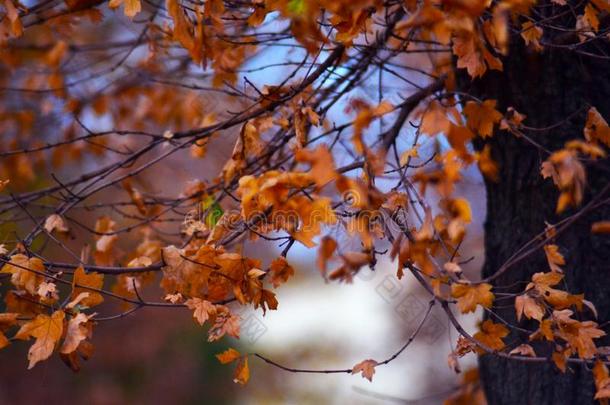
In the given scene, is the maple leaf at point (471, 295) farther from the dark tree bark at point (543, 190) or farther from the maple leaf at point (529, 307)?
the dark tree bark at point (543, 190)

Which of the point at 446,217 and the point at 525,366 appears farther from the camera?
the point at 525,366

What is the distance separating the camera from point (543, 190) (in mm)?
2844

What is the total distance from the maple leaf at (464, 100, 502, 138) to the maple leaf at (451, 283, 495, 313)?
54cm

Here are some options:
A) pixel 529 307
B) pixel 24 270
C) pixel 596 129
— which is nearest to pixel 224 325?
pixel 24 270

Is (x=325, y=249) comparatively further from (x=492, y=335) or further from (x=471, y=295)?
(x=492, y=335)

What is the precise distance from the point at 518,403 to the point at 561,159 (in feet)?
5.02

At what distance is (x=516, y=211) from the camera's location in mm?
2928

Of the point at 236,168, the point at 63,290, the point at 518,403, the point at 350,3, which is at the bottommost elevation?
the point at 518,403

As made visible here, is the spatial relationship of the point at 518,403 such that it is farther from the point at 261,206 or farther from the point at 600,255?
the point at 261,206

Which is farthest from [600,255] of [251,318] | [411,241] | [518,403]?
[251,318]

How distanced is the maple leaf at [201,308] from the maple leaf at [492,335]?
871 mm

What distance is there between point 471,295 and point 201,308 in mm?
845

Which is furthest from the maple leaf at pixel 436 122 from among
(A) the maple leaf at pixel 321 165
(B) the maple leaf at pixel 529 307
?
(B) the maple leaf at pixel 529 307

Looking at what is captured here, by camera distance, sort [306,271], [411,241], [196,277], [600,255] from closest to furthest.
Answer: [411,241]
[196,277]
[600,255]
[306,271]
